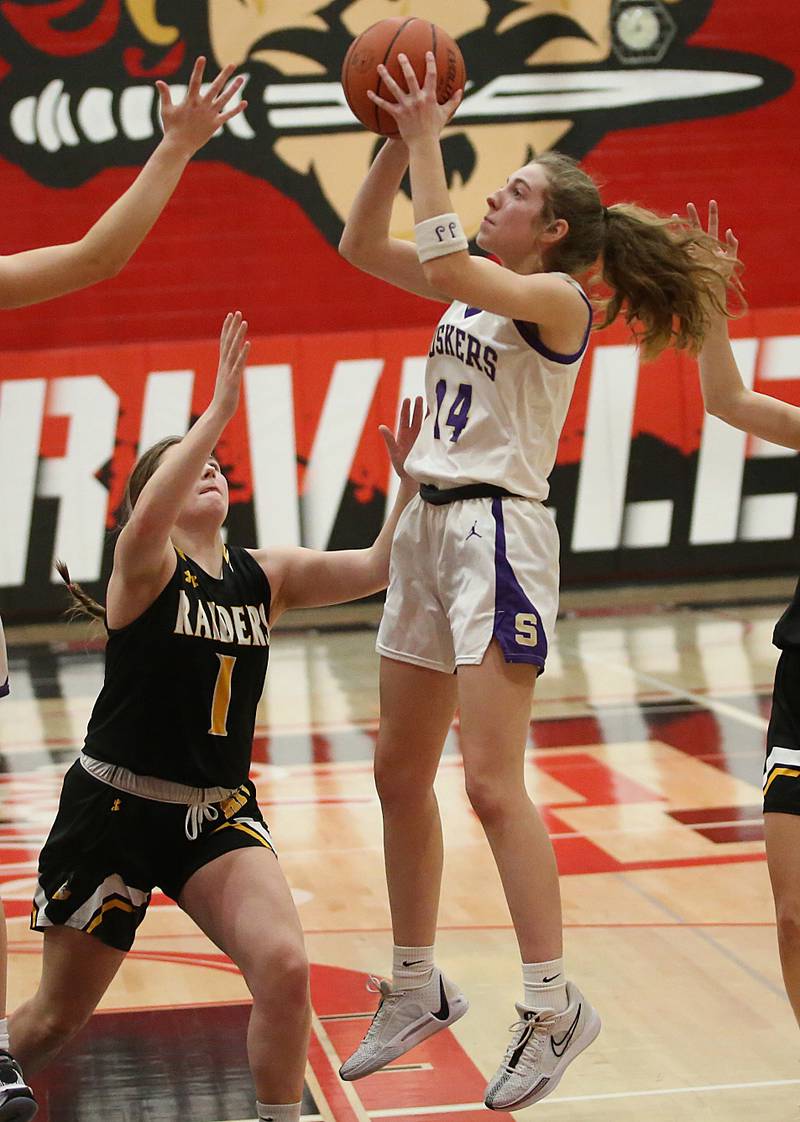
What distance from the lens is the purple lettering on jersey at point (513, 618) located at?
3486 millimetres

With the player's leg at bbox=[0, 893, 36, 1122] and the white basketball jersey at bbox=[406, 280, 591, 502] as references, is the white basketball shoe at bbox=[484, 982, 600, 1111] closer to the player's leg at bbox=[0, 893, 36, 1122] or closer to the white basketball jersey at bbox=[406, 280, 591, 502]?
the player's leg at bbox=[0, 893, 36, 1122]

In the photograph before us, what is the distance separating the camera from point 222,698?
3635 millimetres

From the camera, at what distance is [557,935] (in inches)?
138

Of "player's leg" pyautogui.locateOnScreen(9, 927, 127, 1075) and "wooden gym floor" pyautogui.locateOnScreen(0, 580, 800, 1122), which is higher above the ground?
"player's leg" pyautogui.locateOnScreen(9, 927, 127, 1075)

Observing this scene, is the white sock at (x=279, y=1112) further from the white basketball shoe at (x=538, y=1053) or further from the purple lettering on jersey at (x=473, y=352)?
the purple lettering on jersey at (x=473, y=352)

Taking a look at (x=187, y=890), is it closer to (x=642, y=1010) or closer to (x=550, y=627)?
(x=550, y=627)

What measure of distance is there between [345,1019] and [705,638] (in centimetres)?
613

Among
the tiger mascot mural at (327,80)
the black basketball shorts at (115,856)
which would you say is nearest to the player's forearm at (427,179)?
the black basketball shorts at (115,856)

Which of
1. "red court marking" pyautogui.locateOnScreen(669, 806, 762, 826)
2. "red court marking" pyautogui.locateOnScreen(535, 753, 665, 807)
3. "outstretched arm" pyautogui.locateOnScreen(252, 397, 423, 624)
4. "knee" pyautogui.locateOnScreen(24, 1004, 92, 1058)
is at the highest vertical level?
"outstretched arm" pyautogui.locateOnScreen(252, 397, 423, 624)

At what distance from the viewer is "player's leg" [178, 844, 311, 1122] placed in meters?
3.30

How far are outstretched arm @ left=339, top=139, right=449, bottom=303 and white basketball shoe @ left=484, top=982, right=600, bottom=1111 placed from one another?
167cm

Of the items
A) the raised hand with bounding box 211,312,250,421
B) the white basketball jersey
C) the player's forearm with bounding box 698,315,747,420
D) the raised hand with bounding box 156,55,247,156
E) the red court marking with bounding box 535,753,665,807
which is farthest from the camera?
the red court marking with bounding box 535,753,665,807

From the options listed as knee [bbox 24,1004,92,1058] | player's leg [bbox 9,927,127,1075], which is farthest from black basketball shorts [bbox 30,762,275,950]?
knee [bbox 24,1004,92,1058]

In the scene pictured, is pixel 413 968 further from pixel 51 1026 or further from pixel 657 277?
pixel 657 277
